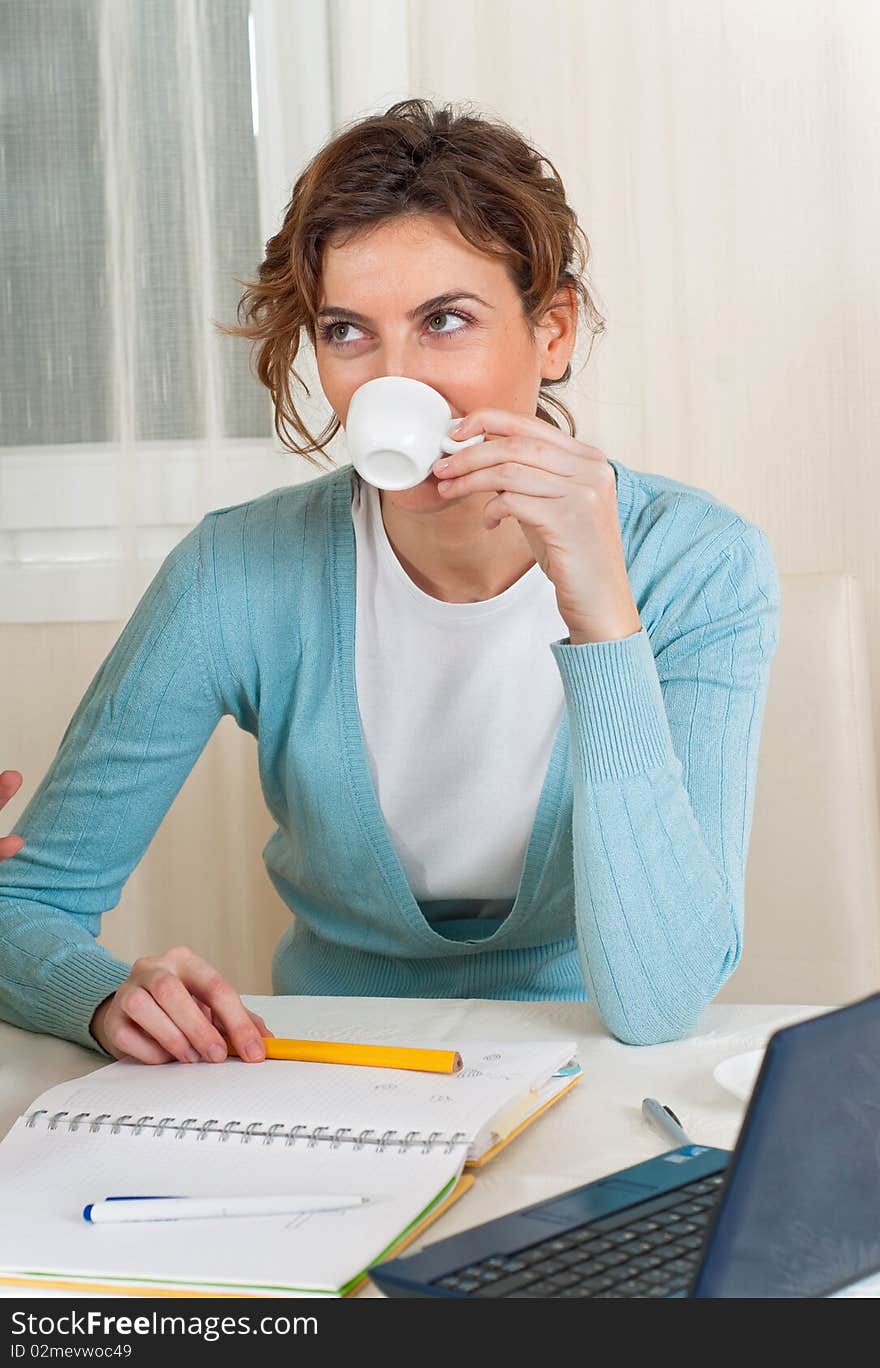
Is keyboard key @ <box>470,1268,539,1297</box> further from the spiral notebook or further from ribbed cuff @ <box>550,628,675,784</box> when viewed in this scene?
ribbed cuff @ <box>550,628,675,784</box>

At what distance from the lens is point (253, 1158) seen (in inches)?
29.6

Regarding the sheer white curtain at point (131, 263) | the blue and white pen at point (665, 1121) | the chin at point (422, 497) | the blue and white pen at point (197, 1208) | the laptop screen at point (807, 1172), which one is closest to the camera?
the laptop screen at point (807, 1172)

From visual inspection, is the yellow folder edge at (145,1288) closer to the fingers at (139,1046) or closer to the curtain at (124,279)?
the fingers at (139,1046)

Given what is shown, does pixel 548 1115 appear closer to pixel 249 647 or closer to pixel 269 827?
pixel 249 647

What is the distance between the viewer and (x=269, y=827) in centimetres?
204

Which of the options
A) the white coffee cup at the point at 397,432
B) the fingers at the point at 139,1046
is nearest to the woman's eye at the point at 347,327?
the white coffee cup at the point at 397,432

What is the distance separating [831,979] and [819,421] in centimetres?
78

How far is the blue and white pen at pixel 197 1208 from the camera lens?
669mm

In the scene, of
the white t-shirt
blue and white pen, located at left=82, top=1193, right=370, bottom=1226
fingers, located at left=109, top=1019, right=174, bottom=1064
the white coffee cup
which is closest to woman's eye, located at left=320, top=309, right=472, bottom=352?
the white coffee cup

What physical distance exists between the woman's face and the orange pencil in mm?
444

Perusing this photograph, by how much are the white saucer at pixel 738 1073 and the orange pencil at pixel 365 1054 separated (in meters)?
0.16

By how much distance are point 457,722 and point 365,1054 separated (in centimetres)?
50

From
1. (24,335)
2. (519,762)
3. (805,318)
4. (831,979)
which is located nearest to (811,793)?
(831,979)
